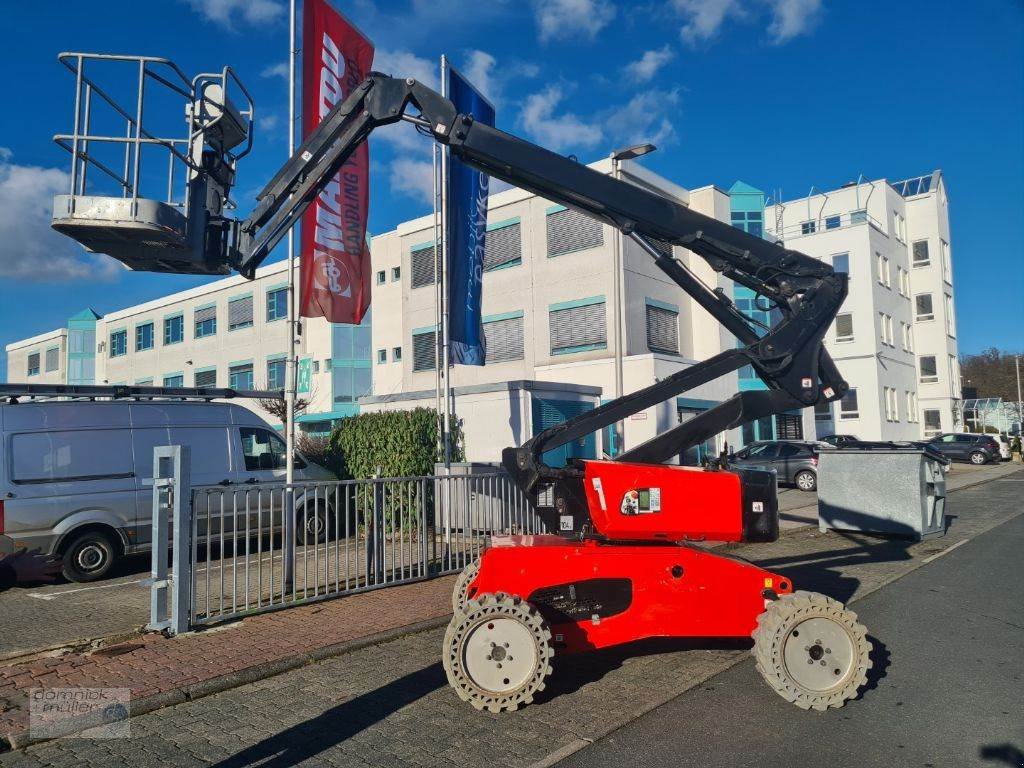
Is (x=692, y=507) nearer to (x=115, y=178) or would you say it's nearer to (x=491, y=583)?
(x=491, y=583)

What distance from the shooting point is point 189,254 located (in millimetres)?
5254

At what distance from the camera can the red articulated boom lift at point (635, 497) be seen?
499cm

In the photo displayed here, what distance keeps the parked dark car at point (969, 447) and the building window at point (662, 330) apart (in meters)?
15.7

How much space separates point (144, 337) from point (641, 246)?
5014 centimetres

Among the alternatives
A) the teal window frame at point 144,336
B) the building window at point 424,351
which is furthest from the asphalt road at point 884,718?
the teal window frame at point 144,336

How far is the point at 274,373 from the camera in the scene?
133 ft

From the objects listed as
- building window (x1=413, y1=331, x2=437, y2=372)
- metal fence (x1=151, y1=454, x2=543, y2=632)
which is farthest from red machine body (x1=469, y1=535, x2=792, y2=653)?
building window (x1=413, y1=331, x2=437, y2=372)

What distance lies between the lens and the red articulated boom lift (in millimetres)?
4992

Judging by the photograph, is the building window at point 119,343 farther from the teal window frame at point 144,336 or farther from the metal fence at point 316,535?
the metal fence at point 316,535

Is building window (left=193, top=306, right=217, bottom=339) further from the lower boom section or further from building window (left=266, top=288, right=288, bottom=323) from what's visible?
the lower boom section

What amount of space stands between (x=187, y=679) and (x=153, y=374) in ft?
156

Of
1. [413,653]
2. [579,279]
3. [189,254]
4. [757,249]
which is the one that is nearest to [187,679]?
[413,653]

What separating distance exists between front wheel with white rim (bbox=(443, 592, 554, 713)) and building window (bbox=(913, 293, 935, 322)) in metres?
48.9

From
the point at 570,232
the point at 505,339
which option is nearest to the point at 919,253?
the point at 570,232
